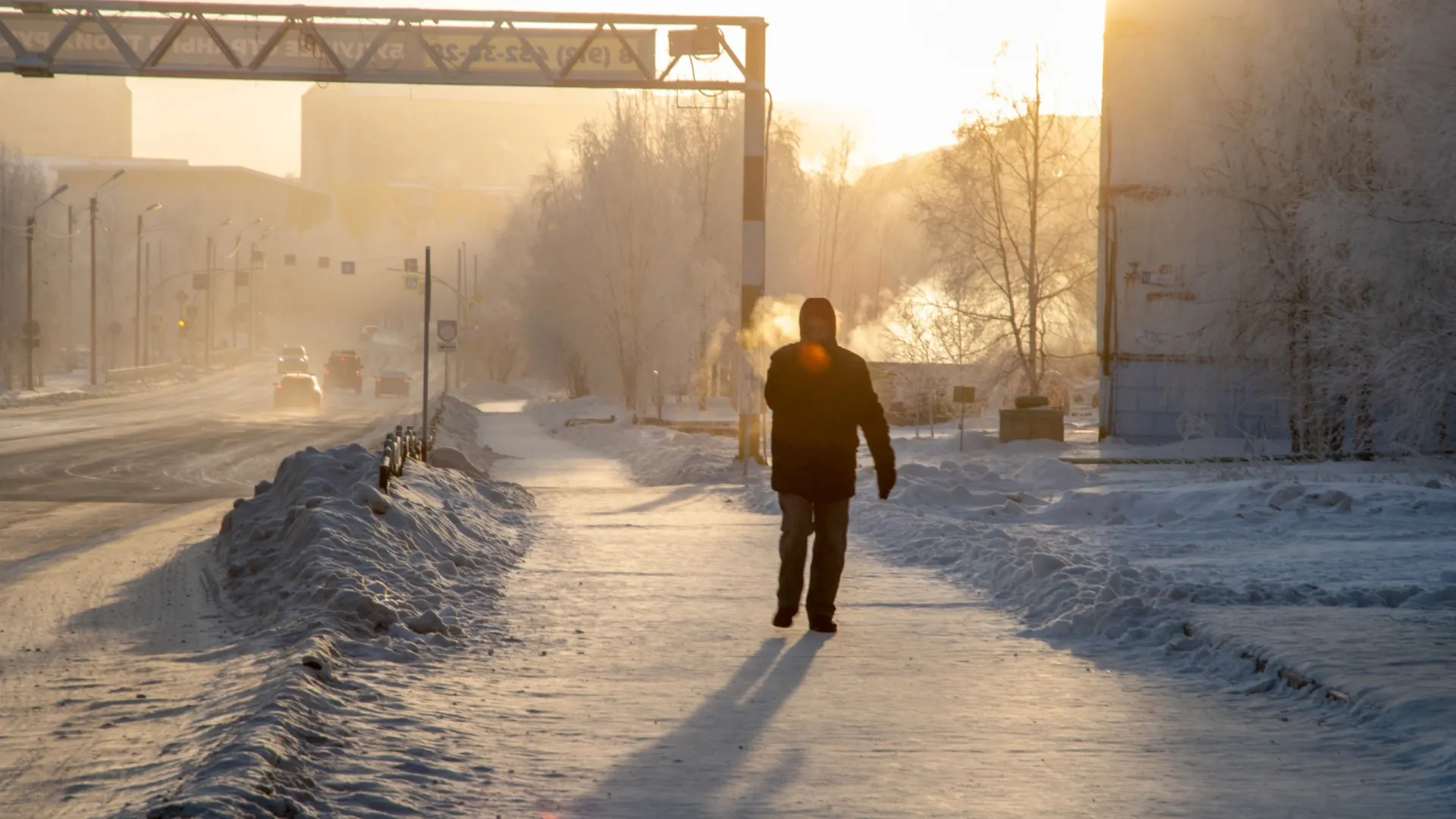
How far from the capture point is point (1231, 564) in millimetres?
11617

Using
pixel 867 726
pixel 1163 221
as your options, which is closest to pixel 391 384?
pixel 1163 221

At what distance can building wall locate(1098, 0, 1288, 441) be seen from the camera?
99.5 feet

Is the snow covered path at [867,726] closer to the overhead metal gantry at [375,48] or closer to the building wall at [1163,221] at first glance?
the overhead metal gantry at [375,48]

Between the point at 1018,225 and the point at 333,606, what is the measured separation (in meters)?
36.2

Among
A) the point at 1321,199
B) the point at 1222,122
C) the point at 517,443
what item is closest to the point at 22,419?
the point at 517,443

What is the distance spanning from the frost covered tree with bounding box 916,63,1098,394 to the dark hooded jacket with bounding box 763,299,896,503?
31.9m

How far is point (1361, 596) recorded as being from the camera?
9.82 meters

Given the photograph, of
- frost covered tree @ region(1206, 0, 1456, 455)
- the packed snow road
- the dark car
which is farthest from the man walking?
the dark car

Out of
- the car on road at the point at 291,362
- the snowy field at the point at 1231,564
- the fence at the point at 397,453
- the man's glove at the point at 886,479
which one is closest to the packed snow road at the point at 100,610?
the fence at the point at 397,453

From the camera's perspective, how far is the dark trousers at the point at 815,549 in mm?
8867

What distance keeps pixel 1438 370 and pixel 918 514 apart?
A: 17.8 ft

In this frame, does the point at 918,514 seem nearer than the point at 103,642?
No

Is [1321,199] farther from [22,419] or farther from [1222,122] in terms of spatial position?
[22,419]

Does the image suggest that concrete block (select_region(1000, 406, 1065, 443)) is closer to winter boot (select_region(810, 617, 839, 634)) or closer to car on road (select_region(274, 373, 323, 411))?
winter boot (select_region(810, 617, 839, 634))
